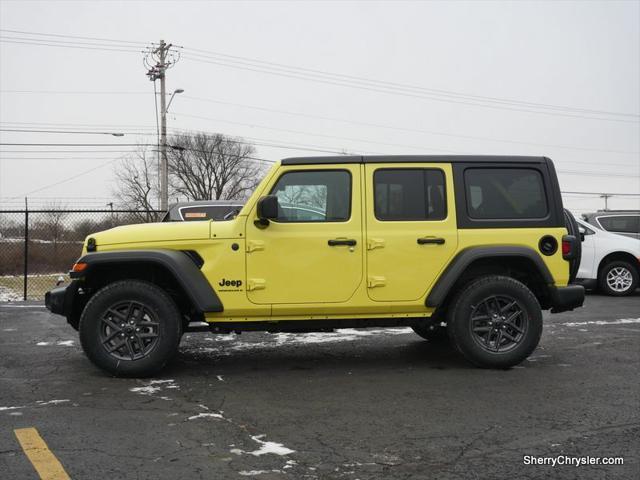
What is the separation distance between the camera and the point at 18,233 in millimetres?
17312

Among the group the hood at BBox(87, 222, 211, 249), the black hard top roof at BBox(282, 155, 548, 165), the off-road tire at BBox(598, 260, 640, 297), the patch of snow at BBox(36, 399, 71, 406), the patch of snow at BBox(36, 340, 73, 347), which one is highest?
the black hard top roof at BBox(282, 155, 548, 165)

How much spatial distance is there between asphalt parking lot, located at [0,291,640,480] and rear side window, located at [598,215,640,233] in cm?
743

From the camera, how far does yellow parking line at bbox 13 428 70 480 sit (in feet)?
11.9

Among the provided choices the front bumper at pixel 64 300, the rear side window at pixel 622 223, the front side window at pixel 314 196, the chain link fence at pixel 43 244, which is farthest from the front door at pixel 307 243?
the chain link fence at pixel 43 244

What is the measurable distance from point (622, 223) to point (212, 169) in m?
52.6

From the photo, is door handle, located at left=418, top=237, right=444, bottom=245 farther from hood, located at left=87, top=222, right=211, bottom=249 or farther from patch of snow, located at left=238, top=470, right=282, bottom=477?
patch of snow, located at left=238, top=470, right=282, bottom=477

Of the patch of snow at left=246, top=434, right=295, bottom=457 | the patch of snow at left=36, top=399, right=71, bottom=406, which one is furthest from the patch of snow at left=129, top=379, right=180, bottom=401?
the patch of snow at left=246, top=434, right=295, bottom=457

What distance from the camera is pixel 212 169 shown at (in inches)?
2520

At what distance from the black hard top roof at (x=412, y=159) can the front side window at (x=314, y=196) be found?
0.11 m

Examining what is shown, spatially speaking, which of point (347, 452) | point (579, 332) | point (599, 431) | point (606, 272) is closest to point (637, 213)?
point (606, 272)

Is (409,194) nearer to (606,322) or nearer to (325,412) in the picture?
(325,412)

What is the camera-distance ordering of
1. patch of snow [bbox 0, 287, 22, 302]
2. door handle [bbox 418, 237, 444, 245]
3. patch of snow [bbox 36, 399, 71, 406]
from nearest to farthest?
patch of snow [bbox 36, 399, 71, 406]
door handle [bbox 418, 237, 444, 245]
patch of snow [bbox 0, 287, 22, 302]

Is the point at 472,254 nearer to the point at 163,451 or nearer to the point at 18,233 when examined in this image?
the point at 163,451

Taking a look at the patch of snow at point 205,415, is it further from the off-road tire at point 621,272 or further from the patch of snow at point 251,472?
the off-road tire at point 621,272
